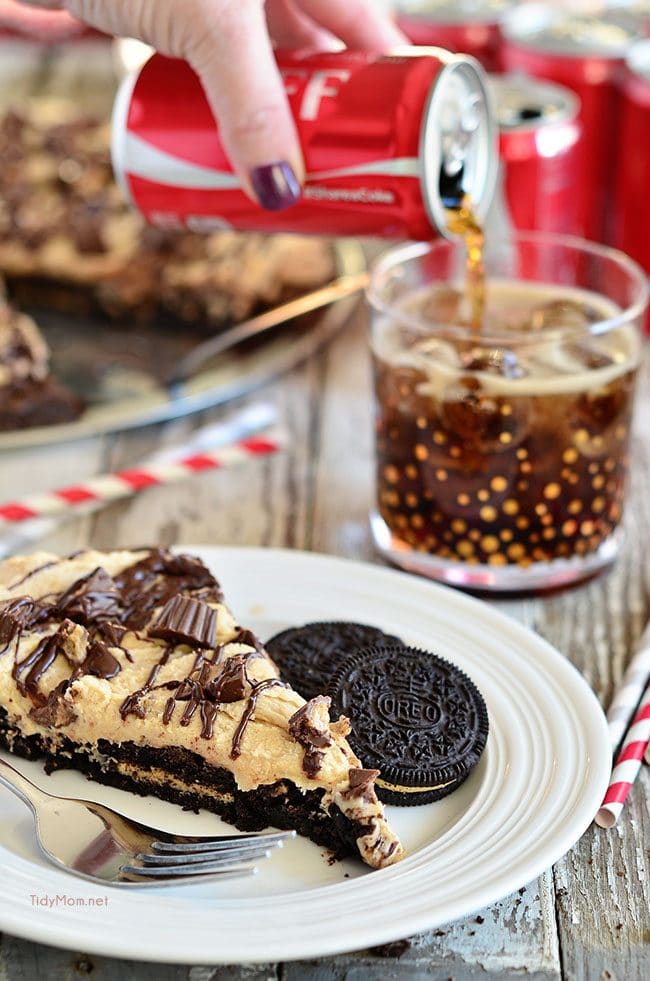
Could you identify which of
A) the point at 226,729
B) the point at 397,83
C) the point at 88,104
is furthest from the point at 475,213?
the point at 88,104

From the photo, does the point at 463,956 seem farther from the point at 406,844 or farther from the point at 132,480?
the point at 132,480

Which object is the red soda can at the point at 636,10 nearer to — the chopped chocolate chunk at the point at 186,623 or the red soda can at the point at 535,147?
the red soda can at the point at 535,147

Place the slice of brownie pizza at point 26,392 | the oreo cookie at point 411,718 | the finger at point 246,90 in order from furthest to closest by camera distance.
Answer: the slice of brownie pizza at point 26,392
the finger at point 246,90
the oreo cookie at point 411,718

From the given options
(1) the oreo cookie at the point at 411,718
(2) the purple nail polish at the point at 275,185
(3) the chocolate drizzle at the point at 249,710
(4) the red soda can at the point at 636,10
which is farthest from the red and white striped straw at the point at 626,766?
(4) the red soda can at the point at 636,10

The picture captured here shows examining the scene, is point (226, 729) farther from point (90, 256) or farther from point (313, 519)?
point (90, 256)

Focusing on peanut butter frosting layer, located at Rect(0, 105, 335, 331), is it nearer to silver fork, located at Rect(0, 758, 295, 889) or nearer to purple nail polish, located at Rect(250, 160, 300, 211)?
purple nail polish, located at Rect(250, 160, 300, 211)

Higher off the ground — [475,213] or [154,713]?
[475,213]

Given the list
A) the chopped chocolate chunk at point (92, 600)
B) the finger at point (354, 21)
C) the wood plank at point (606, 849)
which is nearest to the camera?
the wood plank at point (606, 849)

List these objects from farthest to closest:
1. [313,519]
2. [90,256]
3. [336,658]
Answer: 1. [90,256]
2. [313,519]
3. [336,658]
